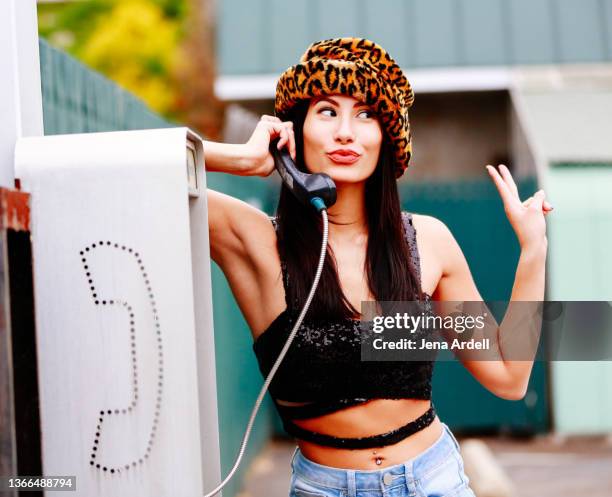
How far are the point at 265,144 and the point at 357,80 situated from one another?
0.90ft

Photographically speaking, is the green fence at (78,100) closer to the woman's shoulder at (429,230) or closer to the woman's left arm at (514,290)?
the woman's shoulder at (429,230)

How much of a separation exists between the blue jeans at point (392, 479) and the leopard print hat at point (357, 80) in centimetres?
79

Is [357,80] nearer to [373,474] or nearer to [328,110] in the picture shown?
[328,110]

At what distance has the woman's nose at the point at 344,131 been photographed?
2.18 m

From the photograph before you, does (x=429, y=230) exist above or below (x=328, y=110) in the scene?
below

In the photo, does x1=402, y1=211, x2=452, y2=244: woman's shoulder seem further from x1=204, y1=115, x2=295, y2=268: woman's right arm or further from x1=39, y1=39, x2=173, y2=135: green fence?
x1=39, y1=39, x2=173, y2=135: green fence

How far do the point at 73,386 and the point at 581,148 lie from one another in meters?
6.02

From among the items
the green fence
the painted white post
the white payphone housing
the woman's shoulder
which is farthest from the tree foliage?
the white payphone housing

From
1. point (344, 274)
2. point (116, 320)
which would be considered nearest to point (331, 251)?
point (344, 274)

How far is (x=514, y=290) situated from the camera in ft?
7.35

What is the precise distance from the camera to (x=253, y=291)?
2184mm

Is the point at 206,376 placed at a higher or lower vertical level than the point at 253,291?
lower

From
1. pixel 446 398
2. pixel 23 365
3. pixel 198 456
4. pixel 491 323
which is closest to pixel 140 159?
pixel 23 365

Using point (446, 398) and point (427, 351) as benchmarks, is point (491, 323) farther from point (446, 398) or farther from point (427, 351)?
point (446, 398)
